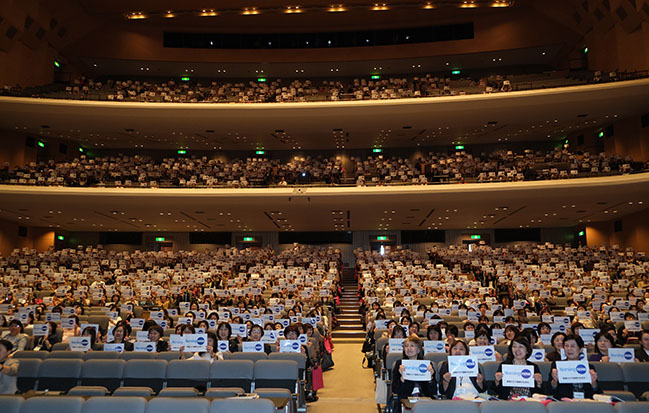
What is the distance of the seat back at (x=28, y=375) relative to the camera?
6254 millimetres

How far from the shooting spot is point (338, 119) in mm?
24531

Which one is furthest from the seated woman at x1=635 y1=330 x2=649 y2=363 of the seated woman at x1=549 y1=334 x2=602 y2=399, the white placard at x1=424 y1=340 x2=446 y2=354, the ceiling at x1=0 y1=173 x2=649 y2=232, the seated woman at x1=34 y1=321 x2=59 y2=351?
the ceiling at x1=0 y1=173 x2=649 y2=232

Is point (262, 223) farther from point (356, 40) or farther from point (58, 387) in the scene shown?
point (58, 387)

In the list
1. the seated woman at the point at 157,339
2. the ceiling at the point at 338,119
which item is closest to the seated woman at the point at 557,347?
the seated woman at the point at 157,339

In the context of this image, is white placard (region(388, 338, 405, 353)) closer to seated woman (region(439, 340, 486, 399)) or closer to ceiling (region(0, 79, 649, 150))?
seated woman (region(439, 340, 486, 399))

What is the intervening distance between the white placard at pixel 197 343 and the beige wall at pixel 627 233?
22.7 metres

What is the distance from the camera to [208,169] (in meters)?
24.8

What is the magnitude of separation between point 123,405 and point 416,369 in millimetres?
2842

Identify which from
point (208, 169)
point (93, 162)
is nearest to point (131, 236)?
point (93, 162)

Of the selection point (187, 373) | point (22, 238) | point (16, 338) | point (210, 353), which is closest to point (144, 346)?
point (210, 353)

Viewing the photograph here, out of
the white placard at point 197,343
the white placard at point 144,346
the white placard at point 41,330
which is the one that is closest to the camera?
the white placard at point 197,343

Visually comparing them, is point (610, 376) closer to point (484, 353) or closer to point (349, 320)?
point (484, 353)

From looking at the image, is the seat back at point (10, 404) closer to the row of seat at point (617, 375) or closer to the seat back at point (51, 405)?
the seat back at point (51, 405)

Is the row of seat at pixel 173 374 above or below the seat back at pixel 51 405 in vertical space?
below
